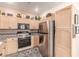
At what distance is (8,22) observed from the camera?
4.02 ft

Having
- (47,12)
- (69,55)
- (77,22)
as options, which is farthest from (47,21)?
(69,55)

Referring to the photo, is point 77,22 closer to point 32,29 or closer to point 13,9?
point 32,29

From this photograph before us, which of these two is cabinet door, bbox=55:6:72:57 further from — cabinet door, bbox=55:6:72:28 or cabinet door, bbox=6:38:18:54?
cabinet door, bbox=6:38:18:54

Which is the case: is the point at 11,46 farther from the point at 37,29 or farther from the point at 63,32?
the point at 63,32

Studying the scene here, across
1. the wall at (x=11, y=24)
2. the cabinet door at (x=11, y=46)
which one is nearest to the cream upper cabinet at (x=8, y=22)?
the wall at (x=11, y=24)

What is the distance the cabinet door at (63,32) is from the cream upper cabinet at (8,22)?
20.3 inches

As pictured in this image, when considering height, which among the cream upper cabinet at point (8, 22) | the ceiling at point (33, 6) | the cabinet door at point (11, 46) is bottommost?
the cabinet door at point (11, 46)

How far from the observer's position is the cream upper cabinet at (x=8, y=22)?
1.21m

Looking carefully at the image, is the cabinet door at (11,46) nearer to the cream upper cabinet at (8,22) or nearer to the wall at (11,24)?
the wall at (11,24)

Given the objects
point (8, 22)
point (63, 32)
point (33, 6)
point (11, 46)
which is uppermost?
point (33, 6)

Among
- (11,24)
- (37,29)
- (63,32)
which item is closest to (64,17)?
(63,32)

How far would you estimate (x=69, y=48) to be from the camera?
123cm

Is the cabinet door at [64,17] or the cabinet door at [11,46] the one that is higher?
the cabinet door at [64,17]

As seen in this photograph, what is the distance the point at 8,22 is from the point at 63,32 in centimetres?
67
